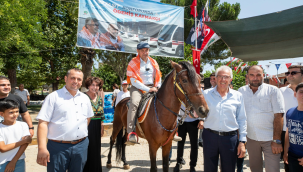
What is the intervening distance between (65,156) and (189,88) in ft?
6.65

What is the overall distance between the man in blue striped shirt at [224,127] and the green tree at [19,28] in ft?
27.6

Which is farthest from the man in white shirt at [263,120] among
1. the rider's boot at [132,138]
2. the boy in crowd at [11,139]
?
the boy in crowd at [11,139]

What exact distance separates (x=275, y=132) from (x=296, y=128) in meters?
0.29

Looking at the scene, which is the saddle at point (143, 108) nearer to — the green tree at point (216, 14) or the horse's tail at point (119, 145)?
the horse's tail at point (119, 145)

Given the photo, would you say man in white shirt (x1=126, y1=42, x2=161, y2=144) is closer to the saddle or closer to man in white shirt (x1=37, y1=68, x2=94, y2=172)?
the saddle

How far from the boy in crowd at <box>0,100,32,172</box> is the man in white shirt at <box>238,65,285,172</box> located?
3489 millimetres

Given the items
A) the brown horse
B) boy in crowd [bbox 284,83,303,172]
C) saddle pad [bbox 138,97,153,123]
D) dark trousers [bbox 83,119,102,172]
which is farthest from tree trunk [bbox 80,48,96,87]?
boy in crowd [bbox 284,83,303,172]

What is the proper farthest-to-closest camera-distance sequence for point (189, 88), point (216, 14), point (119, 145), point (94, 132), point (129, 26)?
point (216, 14)
point (129, 26)
point (119, 145)
point (94, 132)
point (189, 88)

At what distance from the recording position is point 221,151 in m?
2.67

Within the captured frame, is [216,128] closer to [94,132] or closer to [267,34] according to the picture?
[94,132]

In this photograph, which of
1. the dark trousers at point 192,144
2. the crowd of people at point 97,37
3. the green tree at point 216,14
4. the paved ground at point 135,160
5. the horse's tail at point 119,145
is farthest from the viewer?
the green tree at point 216,14

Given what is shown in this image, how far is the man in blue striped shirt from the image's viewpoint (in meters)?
2.64

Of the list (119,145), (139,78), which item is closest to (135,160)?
(119,145)

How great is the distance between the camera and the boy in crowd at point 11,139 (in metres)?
2.53
